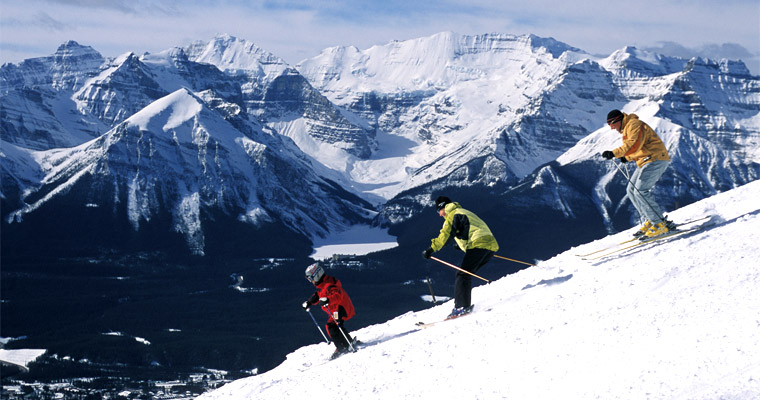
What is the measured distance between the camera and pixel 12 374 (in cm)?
19575

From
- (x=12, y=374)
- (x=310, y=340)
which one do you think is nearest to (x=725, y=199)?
(x=310, y=340)

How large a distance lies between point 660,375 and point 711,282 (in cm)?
564

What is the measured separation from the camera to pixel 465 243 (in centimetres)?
2783

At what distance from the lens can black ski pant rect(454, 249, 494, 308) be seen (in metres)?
27.6

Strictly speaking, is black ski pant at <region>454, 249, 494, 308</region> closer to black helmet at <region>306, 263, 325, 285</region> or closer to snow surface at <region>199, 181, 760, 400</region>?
snow surface at <region>199, 181, 760, 400</region>

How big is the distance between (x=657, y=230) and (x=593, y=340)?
9310 millimetres

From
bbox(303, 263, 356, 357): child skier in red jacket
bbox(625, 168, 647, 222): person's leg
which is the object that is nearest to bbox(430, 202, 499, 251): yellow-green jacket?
bbox(303, 263, 356, 357): child skier in red jacket

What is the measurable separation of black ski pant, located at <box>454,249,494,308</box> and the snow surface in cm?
79

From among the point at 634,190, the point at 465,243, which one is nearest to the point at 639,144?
the point at 634,190

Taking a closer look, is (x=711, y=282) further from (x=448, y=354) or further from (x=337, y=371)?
(x=337, y=371)

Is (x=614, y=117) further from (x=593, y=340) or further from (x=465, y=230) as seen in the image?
(x=593, y=340)

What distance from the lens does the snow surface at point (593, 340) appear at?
63.2ft

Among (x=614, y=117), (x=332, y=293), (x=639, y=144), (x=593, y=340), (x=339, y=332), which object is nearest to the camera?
(x=593, y=340)

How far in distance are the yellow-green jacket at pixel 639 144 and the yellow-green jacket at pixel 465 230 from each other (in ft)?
20.6
